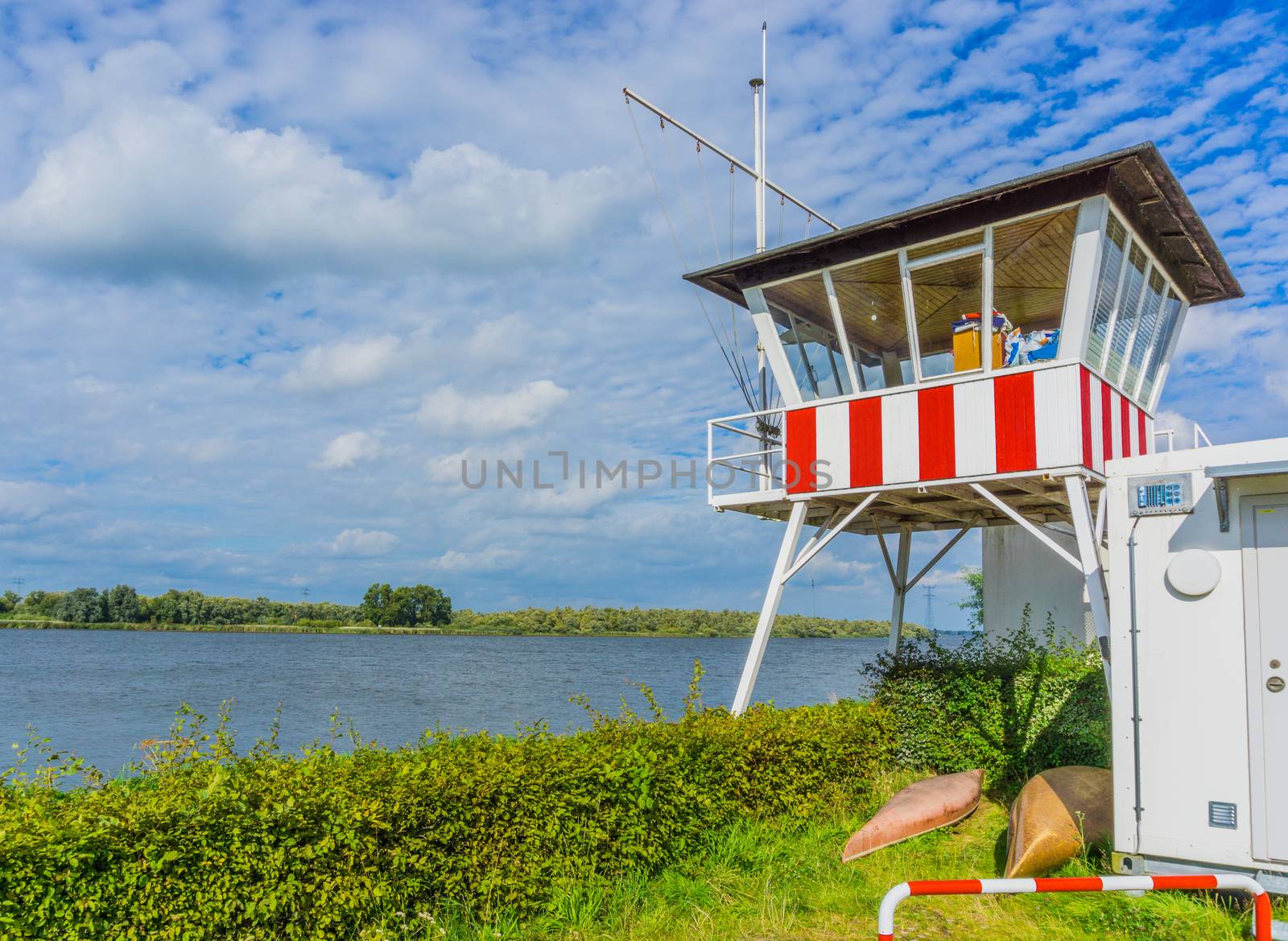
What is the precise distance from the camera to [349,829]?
629cm

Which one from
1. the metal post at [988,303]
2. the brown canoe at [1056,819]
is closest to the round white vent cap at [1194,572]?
the brown canoe at [1056,819]

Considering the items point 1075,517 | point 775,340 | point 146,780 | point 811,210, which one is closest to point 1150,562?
point 1075,517

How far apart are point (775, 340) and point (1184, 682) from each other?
26.9ft

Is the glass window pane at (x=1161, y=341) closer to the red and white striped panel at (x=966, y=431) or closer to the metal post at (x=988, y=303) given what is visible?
the red and white striped panel at (x=966, y=431)

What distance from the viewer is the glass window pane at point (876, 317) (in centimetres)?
1379

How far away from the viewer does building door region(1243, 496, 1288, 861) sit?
7.28 meters

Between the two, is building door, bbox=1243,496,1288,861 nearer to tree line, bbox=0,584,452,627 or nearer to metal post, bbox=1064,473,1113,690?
metal post, bbox=1064,473,1113,690

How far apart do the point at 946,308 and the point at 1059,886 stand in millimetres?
10982

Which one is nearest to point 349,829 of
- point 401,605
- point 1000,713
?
point 1000,713

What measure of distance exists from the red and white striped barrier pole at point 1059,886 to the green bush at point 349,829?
305cm

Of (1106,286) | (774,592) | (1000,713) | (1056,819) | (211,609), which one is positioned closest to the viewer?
(1056,819)

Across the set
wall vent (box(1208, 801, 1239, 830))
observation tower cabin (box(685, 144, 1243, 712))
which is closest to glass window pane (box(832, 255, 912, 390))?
observation tower cabin (box(685, 144, 1243, 712))

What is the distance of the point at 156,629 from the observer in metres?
111

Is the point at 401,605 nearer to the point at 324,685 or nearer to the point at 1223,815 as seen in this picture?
the point at 324,685
